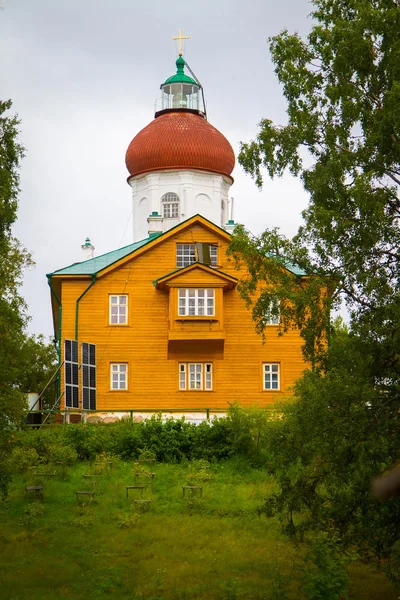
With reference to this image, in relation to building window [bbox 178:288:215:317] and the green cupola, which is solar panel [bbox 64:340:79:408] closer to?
building window [bbox 178:288:215:317]

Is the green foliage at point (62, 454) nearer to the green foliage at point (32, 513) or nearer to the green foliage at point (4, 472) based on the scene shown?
the green foliage at point (32, 513)

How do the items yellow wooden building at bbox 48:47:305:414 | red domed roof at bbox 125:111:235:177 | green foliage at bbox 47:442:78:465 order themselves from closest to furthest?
1. green foliage at bbox 47:442:78:465
2. yellow wooden building at bbox 48:47:305:414
3. red domed roof at bbox 125:111:235:177

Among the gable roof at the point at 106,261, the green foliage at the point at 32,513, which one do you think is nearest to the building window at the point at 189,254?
the gable roof at the point at 106,261

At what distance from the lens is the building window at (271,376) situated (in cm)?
3944

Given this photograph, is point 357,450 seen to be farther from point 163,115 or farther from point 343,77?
point 163,115

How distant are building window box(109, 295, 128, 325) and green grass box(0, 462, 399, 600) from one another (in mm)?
10456

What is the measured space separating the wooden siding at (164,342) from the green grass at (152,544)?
9047 mm

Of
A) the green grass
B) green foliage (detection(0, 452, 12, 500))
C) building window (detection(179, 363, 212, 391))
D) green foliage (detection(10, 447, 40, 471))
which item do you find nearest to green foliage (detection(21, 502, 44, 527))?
the green grass

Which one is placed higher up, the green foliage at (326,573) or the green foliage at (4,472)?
the green foliage at (4,472)

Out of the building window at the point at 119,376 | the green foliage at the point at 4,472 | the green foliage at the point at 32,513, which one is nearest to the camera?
the green foliage at the point at 4,472

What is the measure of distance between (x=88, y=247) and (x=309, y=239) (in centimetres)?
2701

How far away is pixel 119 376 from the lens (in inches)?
1542

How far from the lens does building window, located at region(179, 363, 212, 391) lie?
128ft

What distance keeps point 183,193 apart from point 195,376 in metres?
14.1
